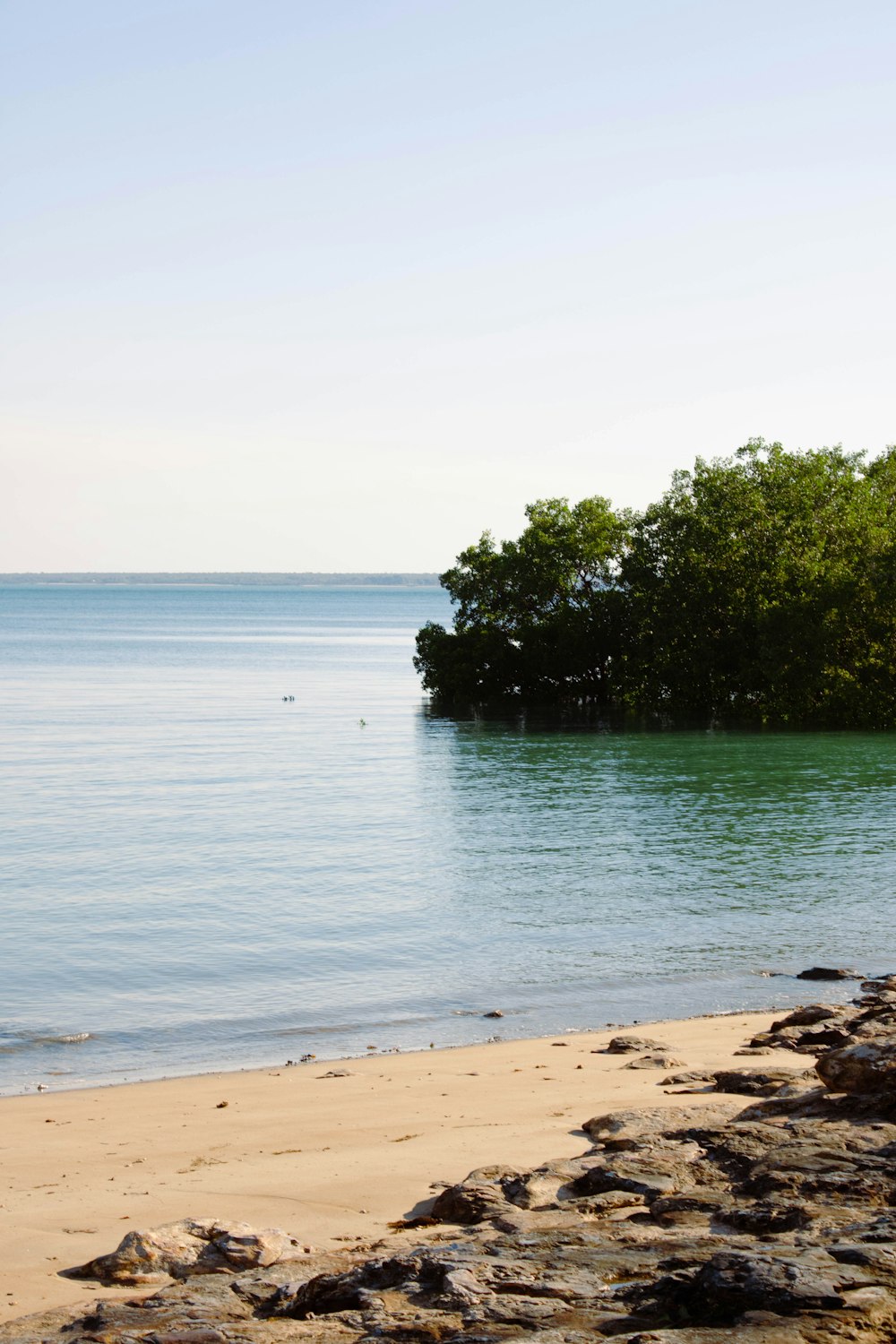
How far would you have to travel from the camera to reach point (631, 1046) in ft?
45.6

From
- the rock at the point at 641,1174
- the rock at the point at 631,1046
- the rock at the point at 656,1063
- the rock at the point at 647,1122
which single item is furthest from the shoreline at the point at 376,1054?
the rock at the point at 641,1174

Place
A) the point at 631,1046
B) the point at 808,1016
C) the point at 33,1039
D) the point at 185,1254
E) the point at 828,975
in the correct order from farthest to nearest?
the point at 828,975 → the point at 33,1039 → the point at 808,1016 → the point at 631,1046 → the point at 185,1254

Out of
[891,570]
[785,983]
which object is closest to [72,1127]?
[785,983]

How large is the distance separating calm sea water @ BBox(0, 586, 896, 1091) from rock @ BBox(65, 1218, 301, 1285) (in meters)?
6.80

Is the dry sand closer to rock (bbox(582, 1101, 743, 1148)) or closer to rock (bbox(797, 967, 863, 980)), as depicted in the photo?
rock (bbox(582, 1101, 743, 1148))

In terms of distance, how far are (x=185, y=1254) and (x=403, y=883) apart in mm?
20059

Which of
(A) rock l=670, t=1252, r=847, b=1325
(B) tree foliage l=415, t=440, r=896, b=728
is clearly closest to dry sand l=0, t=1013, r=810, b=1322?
(A) rock l=670, t=1252, r=847, b=1325

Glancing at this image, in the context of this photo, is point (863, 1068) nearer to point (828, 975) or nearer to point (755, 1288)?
point (755, 1288)

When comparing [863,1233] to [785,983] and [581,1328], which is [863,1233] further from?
[785,983]

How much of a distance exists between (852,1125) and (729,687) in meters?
57.9

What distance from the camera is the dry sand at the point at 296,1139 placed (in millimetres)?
8625

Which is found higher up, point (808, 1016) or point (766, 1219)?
point (766, 1219)

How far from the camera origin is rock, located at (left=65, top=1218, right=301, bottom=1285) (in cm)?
748

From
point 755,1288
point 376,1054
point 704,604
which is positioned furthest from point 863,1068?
point 704,604
